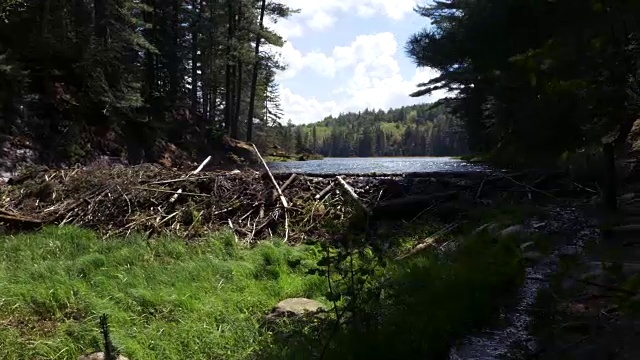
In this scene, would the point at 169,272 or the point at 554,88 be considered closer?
the point at 554,88

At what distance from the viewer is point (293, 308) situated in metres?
5.19

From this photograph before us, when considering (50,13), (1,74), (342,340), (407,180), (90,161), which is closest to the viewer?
(342,340)

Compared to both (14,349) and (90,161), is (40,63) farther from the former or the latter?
(14,349)

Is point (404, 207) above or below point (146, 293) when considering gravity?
above

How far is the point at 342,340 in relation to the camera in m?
3.48

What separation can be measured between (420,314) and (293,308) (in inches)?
69.4

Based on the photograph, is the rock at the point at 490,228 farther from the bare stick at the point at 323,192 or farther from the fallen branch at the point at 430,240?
the bare stick at the point at 323,192

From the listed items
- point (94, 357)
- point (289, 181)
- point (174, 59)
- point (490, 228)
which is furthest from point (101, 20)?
point (94, 357)

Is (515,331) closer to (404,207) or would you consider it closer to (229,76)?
(404,207)

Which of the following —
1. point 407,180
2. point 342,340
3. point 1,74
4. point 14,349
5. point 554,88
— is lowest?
point 14,349

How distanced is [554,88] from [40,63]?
21956 millimetres

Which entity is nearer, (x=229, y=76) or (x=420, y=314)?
(x=420, y=314)

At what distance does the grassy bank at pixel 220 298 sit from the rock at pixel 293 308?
0.19 meters

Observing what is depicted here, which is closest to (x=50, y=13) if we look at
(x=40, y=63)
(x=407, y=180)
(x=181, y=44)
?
(x=40, y=63)
